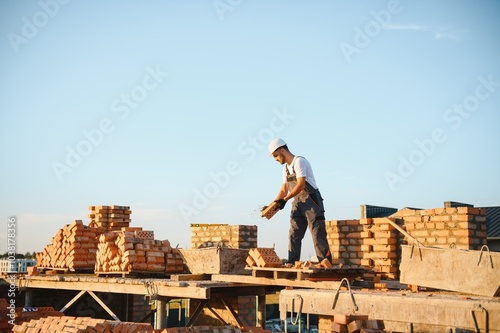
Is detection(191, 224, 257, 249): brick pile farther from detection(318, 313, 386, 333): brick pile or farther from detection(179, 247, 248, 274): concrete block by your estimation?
detection(318, 313, 386, 333): brick pile

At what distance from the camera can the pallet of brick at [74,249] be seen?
1382cm

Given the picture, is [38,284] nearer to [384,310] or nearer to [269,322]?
[384,310]

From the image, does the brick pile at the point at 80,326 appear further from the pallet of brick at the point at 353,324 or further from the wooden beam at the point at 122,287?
the pallet of brick at the point at 353,324

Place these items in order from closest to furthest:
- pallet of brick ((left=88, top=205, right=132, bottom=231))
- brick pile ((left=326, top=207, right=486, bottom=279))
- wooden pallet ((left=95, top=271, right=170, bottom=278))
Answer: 1. brick pile ((left=326, top=207, right=486, bottom=279))
2. wooden pallet ((left=95, top=271, right=170, bottom=278))
3. pallet of brick ((left=88, top=205, right=132, bottom=231))

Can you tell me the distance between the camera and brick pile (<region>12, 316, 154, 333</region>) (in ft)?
28.7

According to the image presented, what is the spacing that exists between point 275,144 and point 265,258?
179cm

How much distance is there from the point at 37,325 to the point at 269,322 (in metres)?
13.9

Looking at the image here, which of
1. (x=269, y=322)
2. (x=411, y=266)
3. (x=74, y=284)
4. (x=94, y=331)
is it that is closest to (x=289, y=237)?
(x=411, y=266)

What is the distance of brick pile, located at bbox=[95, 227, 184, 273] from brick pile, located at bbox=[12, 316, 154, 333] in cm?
204

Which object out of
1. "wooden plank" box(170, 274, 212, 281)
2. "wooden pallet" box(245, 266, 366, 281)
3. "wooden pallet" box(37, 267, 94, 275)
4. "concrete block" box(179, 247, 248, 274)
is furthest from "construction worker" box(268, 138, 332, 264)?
"wooden pallet" box(37, 267, 94, 275)

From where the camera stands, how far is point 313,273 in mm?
7594

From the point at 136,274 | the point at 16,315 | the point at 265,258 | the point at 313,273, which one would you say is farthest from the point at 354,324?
the point at 16,315

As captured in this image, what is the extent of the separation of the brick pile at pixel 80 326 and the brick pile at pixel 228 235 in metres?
3.54

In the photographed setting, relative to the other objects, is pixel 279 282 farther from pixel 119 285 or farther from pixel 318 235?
pixel 119 285
